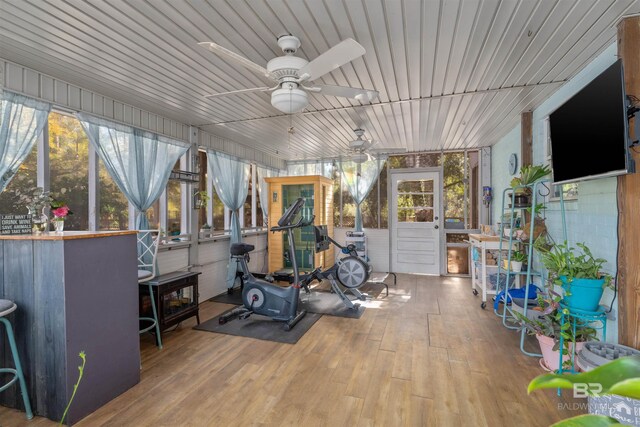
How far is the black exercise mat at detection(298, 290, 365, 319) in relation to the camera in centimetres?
410

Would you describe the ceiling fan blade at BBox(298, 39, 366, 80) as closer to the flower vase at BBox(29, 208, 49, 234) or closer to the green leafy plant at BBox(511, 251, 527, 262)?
the flower vase at BBox(29, 208, 49, 234)

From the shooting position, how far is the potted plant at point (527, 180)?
3342 millimetres

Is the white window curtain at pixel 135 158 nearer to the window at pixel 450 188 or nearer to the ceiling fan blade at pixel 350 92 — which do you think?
the ceiling fan blade at pixel 350 92

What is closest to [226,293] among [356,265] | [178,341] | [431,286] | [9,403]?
[178,341]

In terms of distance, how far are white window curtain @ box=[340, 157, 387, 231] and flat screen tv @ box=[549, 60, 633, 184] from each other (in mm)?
3862

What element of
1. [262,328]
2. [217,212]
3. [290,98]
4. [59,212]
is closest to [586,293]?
[290,98]

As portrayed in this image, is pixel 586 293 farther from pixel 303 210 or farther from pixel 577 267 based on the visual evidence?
pixel 303 210

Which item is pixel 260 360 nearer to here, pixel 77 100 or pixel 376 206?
pixel 77 100

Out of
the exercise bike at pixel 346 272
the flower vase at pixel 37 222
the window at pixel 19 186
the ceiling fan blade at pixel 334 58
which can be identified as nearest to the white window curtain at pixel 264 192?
the exercise bike at pixel 346 272

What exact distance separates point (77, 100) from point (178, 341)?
268 cm

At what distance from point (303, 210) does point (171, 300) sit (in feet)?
10.9

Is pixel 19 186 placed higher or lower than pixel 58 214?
higher

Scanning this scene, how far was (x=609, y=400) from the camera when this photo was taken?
1.71 metres

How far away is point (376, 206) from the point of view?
22.6 feet
